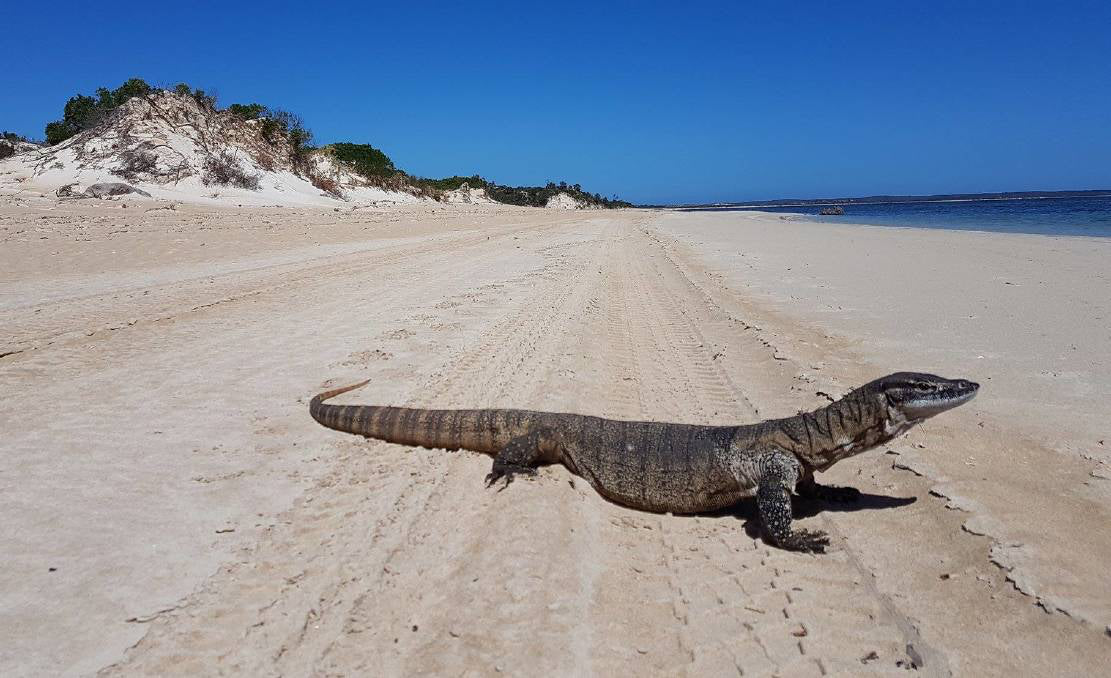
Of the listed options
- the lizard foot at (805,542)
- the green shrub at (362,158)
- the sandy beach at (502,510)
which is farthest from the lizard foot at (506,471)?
the green shrub at (362,158)

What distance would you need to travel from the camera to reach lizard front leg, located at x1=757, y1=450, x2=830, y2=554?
4250 mm

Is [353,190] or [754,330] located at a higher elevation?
[353,190]

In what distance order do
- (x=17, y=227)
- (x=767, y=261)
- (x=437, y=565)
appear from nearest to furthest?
(x=437, y=565)
(x=17, y=227)
(x=767, y=261)

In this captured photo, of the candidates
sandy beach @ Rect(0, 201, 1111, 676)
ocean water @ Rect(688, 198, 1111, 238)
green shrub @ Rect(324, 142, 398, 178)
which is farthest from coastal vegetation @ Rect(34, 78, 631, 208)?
ocean water @ Rect(688, 198, 1111, 238)

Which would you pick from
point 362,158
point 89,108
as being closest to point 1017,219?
point 362,158

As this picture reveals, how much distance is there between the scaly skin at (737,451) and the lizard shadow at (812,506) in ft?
0.25

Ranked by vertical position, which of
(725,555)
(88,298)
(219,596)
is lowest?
(725,555)

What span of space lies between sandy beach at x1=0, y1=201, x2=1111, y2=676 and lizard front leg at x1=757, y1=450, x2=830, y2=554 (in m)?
0.10

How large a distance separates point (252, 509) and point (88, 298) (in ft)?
28.3

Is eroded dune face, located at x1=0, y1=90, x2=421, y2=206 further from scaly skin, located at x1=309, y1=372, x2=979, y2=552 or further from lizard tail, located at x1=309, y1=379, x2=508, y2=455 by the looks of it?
scaly skin, located at x1=309, y1=372, x2=979, y2=552

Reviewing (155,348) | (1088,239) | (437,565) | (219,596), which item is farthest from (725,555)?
(1088,239)

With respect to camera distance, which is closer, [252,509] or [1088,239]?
[252,509]

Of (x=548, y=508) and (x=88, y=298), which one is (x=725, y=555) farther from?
(x=88, y=298)

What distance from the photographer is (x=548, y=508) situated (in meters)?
4.62
